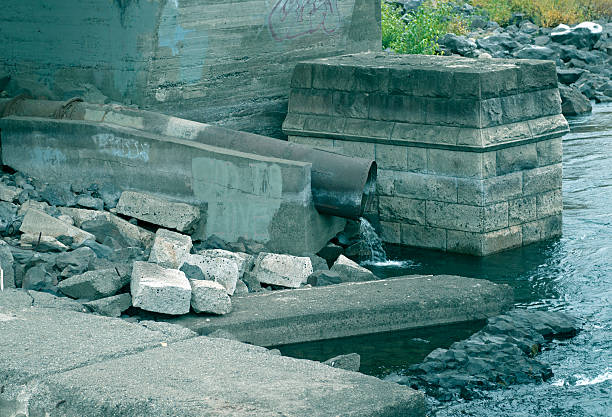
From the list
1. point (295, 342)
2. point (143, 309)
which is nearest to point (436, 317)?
point (295, 342)

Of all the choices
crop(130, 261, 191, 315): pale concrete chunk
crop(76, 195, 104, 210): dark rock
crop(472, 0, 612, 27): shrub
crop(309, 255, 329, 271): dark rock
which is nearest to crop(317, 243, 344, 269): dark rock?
crop(309, 255, 329, 271): dark rock

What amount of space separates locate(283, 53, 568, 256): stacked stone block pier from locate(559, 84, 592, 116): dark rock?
25.4 ft

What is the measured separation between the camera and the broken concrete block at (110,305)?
22.0ft

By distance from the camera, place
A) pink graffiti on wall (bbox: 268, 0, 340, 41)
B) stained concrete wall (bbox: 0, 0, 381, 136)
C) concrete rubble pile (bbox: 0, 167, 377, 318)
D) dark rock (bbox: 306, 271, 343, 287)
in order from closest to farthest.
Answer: concrete rubble pile (bbox: 0, 167, 377, 318) < dark rock (bbox: 306, 271, 343, 287) < stained concrete wall (bbox: 0, 0, 381, 136) < pink graffiti on wall (bbox: 268, 0, 340, 41)

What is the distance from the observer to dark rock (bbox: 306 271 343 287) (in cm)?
841

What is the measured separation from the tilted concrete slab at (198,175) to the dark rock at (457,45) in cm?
1401

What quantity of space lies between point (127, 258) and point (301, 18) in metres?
5.05

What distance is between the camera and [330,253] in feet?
31.9

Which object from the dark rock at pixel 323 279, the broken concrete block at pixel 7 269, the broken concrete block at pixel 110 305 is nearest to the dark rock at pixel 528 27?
the dark rock at pixel 323 279

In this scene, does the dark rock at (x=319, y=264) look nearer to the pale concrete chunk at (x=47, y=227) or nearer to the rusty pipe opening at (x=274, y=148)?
the rusty pipe opening at (x=274, y=148)

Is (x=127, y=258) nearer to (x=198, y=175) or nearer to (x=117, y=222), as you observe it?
(x=117, y=222)

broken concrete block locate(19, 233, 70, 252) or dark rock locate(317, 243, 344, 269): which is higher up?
broken concrete block locate(19, 233, 70, 252)

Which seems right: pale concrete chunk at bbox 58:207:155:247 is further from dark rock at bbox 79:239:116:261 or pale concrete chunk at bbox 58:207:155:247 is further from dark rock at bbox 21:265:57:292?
dark rock at bbox 21:265:57:292

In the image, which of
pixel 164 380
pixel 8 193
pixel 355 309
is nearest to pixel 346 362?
pixel 355 309
